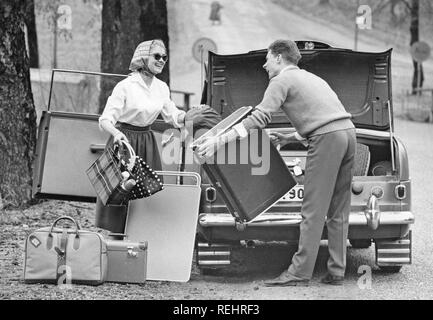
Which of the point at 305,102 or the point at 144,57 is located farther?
the point at 144,57

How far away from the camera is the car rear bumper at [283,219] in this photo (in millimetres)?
8359

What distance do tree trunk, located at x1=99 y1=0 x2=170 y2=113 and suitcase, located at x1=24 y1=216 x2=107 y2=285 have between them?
7.39 metres

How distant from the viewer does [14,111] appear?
37.0 ft

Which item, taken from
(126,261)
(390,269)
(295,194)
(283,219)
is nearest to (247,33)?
(390,269)

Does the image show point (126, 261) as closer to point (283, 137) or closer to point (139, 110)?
point (139, 110)

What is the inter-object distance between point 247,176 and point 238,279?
109 centimetres

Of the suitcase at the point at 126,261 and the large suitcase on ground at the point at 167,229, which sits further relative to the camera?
the large suitcase on ground at the point at 167,229

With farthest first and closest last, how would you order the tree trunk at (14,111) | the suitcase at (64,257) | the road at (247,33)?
the road at (247,33), the tree trunk at (14,111), the suitcase at (64,257)

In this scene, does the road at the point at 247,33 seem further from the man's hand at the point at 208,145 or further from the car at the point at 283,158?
the man's hand at the point at 208,145

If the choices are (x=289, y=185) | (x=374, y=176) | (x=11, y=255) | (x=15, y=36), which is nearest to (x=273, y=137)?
(x=289, y=185)

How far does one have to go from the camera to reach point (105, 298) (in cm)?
741

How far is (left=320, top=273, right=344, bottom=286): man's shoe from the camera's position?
8.27 meters

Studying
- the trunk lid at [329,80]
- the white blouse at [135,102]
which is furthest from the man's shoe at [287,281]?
the trunk lid at [329,80]

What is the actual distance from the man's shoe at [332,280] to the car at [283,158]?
33 cm
